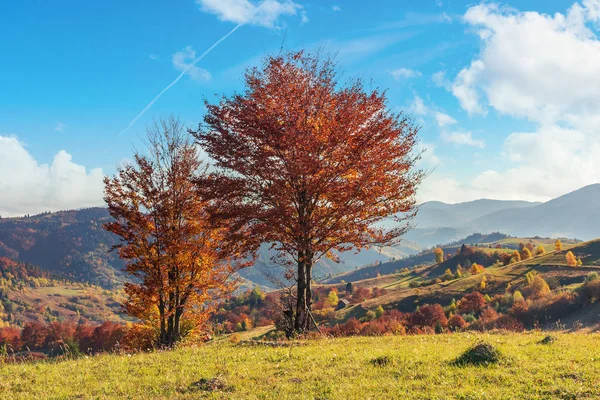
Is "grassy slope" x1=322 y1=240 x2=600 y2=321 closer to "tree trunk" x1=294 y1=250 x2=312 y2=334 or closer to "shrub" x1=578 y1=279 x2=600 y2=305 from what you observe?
Answer: "shrub" x1=578 y1=279 x2=600 y2=305

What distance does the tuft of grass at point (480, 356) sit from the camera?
10259 mm

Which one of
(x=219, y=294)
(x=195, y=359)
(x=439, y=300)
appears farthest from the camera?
(x=439, y=300)

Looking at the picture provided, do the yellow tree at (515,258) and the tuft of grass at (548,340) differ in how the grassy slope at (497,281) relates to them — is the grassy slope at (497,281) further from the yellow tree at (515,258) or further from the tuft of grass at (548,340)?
the tuft of grass at (548,340)

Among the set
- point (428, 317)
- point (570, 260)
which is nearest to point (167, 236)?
point (428, 317)

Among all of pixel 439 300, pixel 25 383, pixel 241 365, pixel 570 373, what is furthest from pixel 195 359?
pixel 439 300

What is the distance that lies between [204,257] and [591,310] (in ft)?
194

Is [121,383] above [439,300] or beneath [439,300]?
above

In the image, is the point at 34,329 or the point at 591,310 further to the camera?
the point at 34,329

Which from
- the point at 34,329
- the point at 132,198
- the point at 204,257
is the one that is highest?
the point at 132,198

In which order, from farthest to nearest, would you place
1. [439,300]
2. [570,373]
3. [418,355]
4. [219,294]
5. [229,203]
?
[439,300] → [219,294] → [229,203] → [418,355] → [570,373]

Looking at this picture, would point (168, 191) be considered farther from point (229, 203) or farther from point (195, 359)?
point (195, 359)

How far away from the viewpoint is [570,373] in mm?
9094

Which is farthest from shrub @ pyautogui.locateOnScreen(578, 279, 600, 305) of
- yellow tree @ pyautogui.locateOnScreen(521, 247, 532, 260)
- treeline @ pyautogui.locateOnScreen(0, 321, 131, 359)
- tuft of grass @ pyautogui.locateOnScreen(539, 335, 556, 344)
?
yellow tree @ pyautogui.locateOnScreen(521, 247, 532, 260)

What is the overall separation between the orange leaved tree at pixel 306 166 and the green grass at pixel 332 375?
6226 mm
